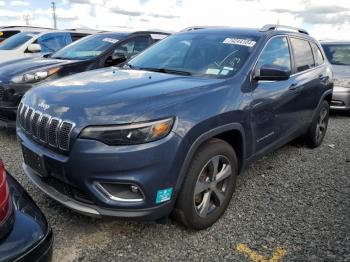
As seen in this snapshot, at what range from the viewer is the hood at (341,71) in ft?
27.1

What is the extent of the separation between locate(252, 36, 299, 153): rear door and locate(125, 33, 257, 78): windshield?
23 cm

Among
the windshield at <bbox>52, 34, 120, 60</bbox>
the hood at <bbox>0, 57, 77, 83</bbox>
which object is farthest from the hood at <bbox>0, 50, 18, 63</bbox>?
the hood at <bbox>0, 57, 77, 83</bbox>

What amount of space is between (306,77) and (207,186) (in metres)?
2.41

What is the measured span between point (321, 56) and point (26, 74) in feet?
14.0

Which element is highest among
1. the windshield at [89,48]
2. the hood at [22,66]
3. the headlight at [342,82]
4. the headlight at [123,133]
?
the headlight at [123,133]

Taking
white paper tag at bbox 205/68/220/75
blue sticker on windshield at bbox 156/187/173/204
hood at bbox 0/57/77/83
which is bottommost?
blue sticker on windshield at bbox 156/187/173/204

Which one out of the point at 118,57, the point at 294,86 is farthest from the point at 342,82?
the point at 118,57

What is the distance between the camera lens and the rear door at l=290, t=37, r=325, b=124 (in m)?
4.47

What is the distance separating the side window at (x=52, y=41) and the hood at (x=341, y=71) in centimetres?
708

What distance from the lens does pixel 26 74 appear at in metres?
5.19

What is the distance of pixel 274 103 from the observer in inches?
148

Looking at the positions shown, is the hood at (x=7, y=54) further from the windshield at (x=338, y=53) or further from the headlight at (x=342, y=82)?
the windshield at (x=338, y=53)

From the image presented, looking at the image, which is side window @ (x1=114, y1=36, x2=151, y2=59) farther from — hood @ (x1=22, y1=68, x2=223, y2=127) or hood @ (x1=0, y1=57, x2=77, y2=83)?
hood @ (x1=22, y1=68, x2=223, y2=127)

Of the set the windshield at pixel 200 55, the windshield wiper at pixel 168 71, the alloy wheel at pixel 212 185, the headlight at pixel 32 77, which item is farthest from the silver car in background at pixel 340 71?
the headlight at pixel 32 77
